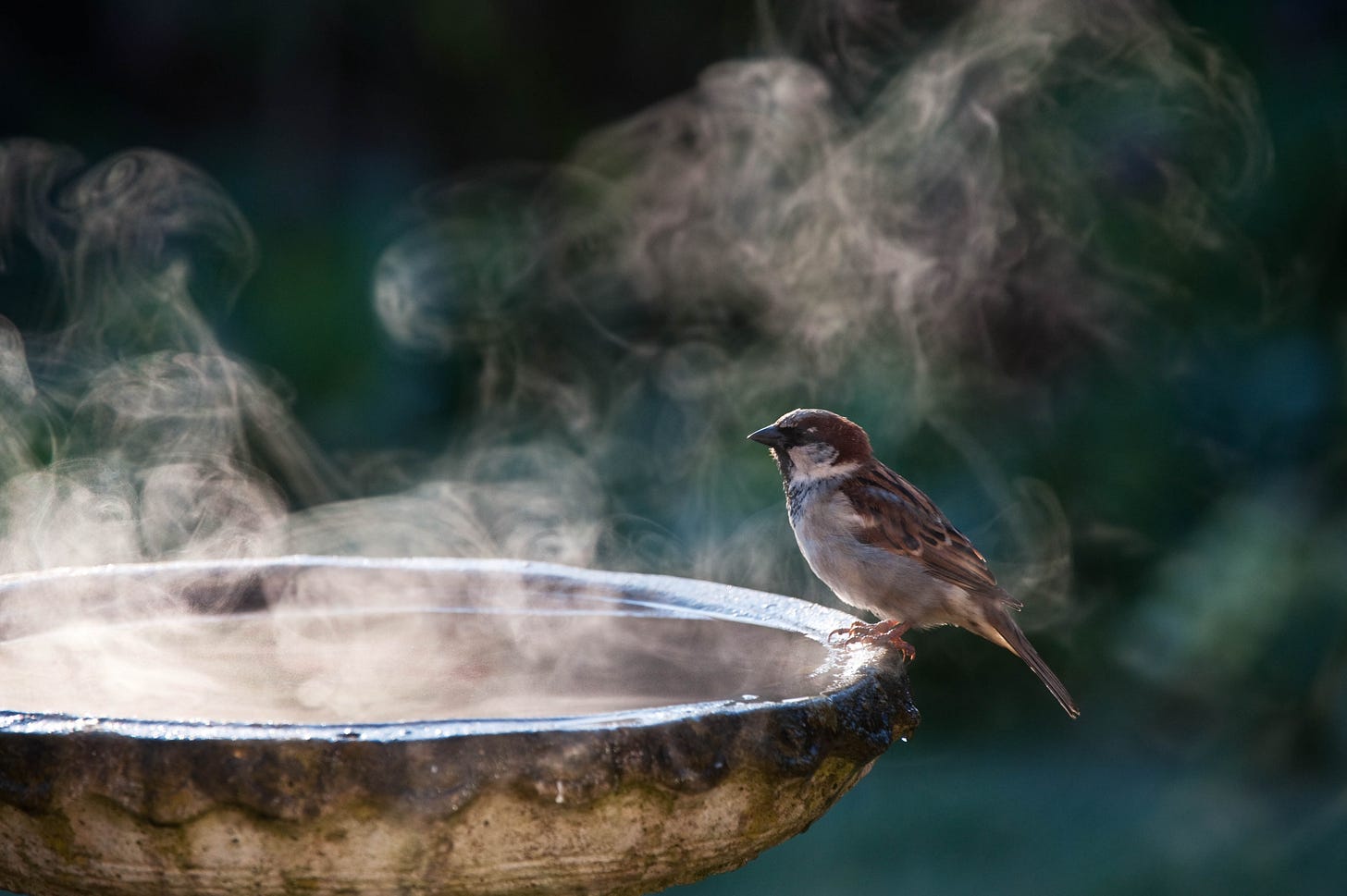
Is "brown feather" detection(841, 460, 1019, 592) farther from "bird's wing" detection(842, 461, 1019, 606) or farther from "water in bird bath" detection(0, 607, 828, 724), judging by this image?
"water in bird bath" detection(0, 607, 828, 724)

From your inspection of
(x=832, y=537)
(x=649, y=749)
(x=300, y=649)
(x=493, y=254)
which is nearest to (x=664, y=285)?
(x=493, y=254)

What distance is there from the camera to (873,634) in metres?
2.43

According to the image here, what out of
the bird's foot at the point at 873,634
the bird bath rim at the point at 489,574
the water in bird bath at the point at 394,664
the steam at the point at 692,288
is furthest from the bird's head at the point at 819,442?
the steam at the point at 692,288

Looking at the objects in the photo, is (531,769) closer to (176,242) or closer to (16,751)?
(16,751)

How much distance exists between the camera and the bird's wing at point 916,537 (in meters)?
2.75

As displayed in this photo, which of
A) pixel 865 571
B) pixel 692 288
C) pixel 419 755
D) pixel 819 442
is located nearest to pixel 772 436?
pixel 819 442

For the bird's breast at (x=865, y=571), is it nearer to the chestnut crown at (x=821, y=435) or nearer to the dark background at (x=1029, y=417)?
the chestnut crown at (x=821, y=435)

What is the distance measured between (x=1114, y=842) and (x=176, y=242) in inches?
162

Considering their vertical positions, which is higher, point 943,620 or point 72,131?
point 72,131

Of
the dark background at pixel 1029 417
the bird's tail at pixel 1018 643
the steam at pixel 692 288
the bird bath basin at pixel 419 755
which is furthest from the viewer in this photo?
the steam at pixel 692 288

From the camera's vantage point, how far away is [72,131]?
5559mm

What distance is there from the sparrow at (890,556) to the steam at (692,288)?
1.97 m

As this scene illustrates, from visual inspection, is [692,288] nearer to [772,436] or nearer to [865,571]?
[772,436]

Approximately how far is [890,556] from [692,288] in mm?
2705
